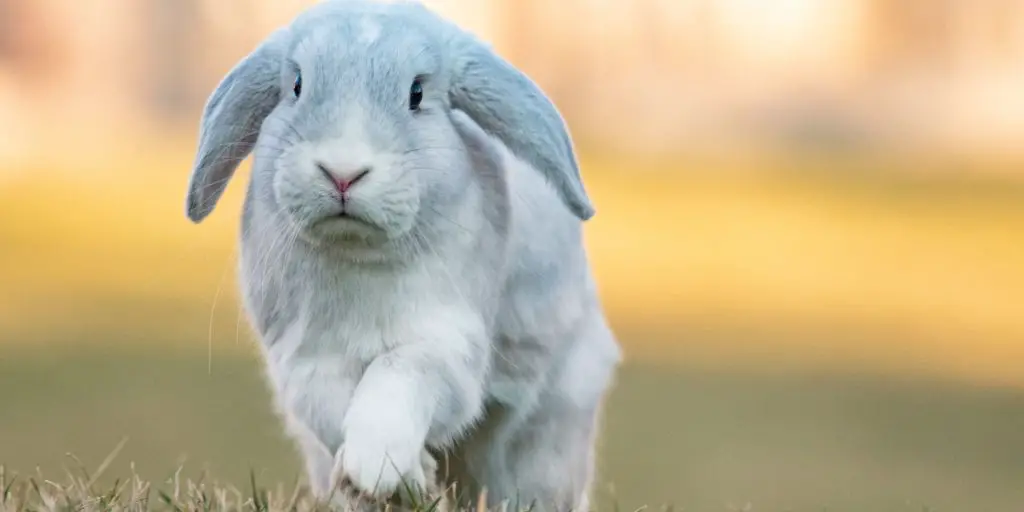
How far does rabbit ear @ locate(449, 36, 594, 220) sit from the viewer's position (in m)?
4.26

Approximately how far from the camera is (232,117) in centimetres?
436

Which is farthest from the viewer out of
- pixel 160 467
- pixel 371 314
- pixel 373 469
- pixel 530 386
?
pixel 160 467

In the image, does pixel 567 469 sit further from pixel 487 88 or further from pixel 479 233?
pixel 487 88

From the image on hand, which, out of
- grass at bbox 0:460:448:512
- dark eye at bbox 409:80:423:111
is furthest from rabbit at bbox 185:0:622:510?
grass at bbox 0:460:448:512

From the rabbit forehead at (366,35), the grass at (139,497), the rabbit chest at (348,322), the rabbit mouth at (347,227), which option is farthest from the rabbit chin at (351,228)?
the grass at (139,497)

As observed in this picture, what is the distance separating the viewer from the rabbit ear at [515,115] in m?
4.26

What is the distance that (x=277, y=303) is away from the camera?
4.38 meters

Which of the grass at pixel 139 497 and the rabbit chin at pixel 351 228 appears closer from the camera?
the rabbit chin at pixel 351 228

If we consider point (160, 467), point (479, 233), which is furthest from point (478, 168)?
point (160, 467)

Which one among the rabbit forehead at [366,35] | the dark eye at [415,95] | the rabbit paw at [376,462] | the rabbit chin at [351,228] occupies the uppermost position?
the rabbit forehead at [366,35]

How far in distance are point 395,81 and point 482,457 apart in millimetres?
1222

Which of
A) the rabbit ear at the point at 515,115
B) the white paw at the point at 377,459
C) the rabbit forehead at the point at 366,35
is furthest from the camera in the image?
the rabbit ear at the point at 515,115

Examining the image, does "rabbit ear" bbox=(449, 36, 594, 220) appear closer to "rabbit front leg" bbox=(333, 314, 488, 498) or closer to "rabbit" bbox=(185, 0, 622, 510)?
"rabbit" bbox=(185, 0, 622, 510)

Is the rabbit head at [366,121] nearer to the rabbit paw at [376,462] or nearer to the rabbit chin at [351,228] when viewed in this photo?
the rabbit chin at [351,228]
